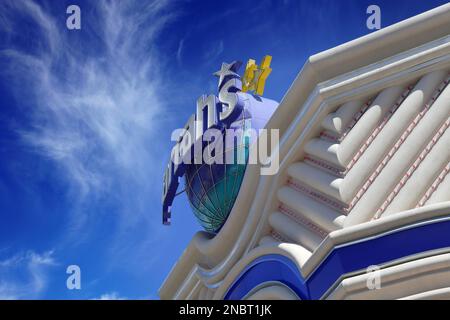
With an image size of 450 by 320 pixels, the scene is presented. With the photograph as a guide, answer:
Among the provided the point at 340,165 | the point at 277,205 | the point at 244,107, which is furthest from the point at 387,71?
the point at 244,107

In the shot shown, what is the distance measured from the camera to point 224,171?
1628 cm

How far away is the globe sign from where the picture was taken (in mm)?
16078

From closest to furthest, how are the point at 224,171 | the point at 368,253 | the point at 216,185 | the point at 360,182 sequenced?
the point at 368,253
the point at 360,182
the point at 224,171
the point at 216,185

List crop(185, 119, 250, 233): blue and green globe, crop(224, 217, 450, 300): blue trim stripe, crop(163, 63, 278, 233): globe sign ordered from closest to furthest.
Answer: crop(224, 217, 450, 300): blue trim stripe < crop(185, 119, 250, 233): blue and green globe < crop(163, 63, 278, 233): globe sign

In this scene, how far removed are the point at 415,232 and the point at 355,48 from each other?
3586 mm

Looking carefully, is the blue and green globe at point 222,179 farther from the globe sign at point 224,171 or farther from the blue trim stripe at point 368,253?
the blue trim stripe at point 368,253

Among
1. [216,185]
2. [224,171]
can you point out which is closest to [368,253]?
[224,171]

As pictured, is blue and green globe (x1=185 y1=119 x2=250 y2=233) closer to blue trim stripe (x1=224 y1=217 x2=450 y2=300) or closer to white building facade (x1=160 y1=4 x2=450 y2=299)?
white building facade (x1=160 y1=4 x2=450 y2=299)

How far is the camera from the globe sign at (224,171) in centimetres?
1608

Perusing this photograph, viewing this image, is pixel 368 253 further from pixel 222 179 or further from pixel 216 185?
pixel 216 185

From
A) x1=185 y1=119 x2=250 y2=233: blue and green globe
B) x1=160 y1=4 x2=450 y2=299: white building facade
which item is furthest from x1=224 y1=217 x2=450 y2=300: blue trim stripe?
x1=185 y1=119 x2=250 y2=233: blue and green globe

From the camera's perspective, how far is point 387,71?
421 inches

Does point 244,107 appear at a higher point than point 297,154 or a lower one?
higher
